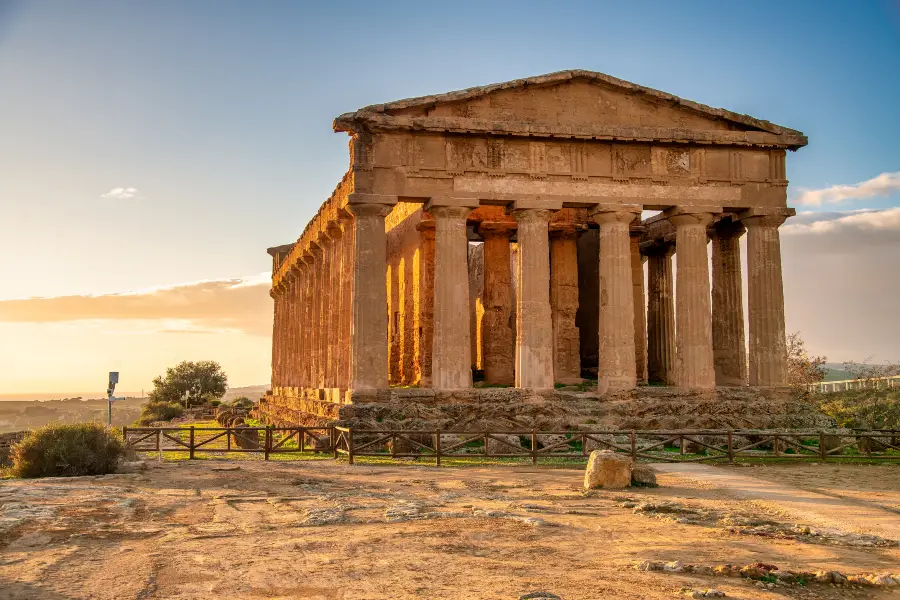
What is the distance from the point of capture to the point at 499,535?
10297mm

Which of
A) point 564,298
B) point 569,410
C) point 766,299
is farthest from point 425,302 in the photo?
point 766,299

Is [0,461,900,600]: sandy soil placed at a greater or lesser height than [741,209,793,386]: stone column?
lesser

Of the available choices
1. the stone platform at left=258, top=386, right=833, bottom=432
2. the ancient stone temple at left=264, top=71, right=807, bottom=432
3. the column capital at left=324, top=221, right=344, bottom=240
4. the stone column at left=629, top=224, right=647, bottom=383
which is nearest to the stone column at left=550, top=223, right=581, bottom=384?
the ancient stone temple at left=264, top=71, right=807, bottom=432

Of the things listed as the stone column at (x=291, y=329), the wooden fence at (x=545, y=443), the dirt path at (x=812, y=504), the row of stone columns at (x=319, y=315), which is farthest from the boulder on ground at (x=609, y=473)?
the stone column at (x=291, y=329)

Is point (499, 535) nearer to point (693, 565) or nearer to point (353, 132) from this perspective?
point (693, 565)

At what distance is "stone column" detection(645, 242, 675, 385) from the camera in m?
32.6

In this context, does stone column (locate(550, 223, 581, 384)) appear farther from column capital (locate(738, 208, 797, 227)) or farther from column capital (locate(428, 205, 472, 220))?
column capital (locate(428, 205, 472, 220))

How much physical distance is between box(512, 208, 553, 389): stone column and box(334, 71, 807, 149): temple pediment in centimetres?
266

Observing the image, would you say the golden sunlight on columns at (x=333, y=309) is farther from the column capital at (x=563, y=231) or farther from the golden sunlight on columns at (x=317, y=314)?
the column capital at (x=563, y=231)

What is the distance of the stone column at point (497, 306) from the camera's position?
30375 mm

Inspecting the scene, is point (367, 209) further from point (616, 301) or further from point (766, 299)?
point (766, 299)

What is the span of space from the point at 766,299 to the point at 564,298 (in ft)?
24.3

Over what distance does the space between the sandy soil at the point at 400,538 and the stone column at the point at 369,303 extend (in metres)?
7.25

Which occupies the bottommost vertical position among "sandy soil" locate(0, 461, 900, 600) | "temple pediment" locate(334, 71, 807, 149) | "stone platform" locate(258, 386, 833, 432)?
"sandy soil" locate(0, 461, 900, 600)
